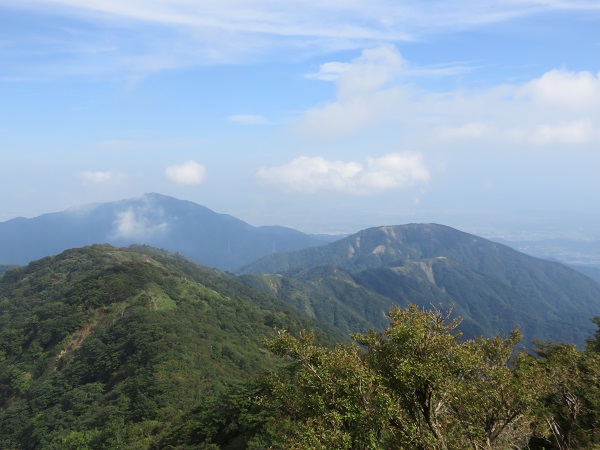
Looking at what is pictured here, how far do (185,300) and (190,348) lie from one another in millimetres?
42558

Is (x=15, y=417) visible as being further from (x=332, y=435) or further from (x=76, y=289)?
(x=332, y=435)

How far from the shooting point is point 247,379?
81.1 m

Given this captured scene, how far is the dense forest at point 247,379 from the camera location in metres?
17.0

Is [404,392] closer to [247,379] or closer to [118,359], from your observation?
[247,379]

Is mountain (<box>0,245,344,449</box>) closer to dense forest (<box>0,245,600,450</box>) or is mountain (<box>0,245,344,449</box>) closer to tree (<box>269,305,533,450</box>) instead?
dense forest (<box>0,245,600,450</box>)

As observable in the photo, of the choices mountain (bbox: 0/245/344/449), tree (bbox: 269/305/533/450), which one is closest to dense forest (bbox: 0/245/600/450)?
tree (bbox: 269/305/533/450)

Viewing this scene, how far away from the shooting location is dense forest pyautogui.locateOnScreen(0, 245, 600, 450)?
17.0 m

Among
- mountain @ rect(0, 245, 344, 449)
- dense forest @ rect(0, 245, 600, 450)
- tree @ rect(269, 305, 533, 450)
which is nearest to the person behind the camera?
tree @ rect(269, 305, 533, 450)

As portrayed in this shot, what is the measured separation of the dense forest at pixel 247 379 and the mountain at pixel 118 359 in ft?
1.50

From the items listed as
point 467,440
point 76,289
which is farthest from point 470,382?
point 76,289

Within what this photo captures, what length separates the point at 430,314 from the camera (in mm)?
18625

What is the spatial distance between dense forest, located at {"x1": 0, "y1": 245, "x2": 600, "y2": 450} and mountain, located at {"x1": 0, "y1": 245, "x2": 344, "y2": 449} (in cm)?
46

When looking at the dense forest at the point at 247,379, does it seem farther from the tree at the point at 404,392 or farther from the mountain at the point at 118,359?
the mountain at the point at 118,359

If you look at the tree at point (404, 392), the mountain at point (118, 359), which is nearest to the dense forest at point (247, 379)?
the tree at point (404, 392)
